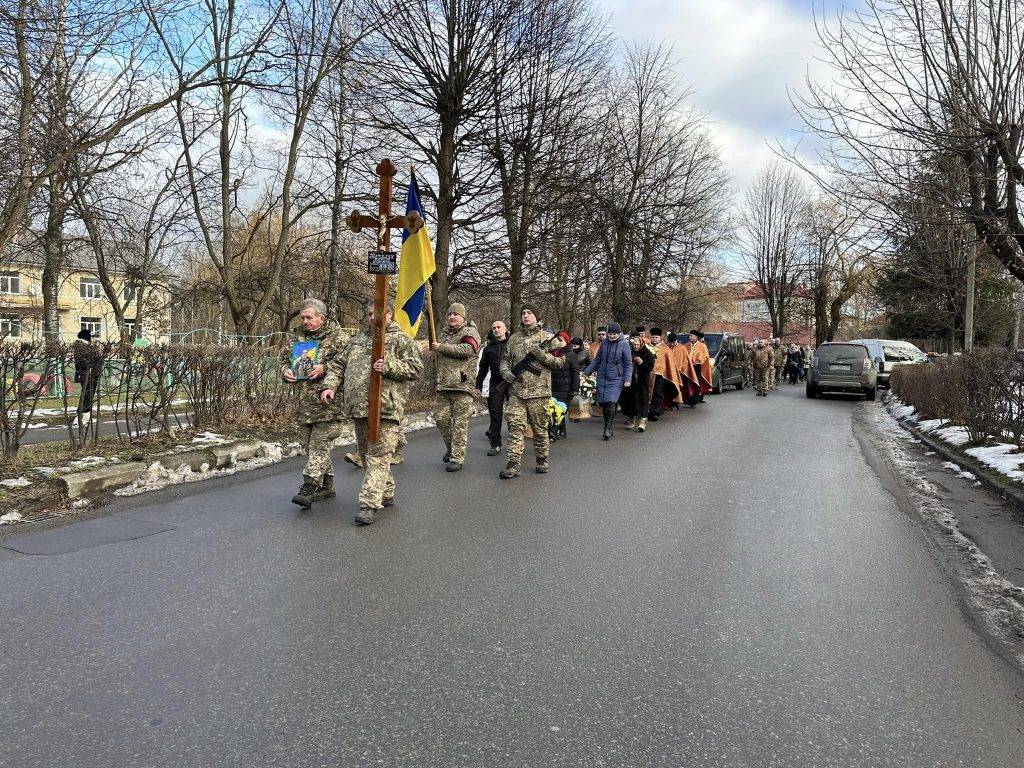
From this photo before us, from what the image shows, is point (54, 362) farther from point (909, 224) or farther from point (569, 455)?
point (909, 224)

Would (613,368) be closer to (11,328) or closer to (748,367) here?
(11,328)

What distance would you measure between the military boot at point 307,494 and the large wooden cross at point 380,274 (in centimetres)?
71

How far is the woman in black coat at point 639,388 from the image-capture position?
42.6 ft

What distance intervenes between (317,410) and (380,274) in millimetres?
1315

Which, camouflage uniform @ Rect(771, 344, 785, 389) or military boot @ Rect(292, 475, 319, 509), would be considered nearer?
military boot @ Rect(292, 475, 319, 509)

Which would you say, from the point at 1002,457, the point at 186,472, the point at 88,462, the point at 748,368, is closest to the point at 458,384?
the point at 186,472

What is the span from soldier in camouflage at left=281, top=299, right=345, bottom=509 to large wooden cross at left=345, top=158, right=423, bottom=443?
1.50ft

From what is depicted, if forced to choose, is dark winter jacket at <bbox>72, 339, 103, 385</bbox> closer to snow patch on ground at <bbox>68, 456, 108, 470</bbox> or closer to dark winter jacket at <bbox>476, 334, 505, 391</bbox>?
snow patch on ground at <bbox>68, 456, 108, 470</bbox>

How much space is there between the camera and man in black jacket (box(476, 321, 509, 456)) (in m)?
9.57

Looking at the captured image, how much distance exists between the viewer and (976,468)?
8.38m

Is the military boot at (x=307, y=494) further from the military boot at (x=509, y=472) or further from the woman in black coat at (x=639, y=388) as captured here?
the woman in black coat at (x=639, y=388)

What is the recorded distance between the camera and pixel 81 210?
1602 centimetres

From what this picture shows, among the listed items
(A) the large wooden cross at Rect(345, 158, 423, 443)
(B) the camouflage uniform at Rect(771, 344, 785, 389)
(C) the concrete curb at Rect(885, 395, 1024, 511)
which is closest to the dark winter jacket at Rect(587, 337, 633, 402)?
(C) the concrete curb at Rect(885, 395, 1024, 511)

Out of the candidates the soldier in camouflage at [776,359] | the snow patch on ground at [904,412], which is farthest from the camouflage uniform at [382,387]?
the soldier in camouflage at [776,359]
